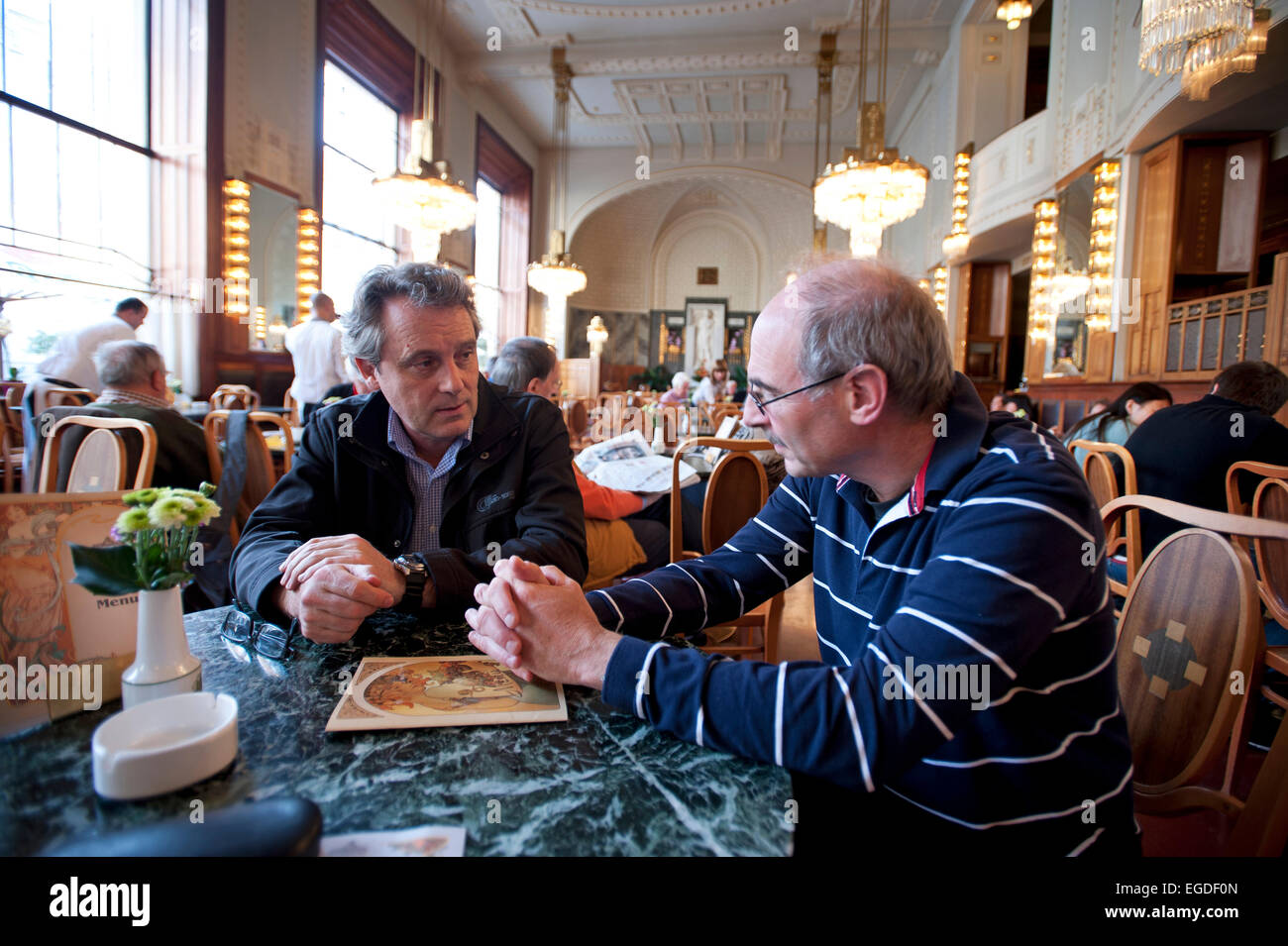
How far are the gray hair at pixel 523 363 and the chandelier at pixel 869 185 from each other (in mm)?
2966

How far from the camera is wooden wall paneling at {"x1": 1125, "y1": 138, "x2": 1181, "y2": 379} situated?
579 cm

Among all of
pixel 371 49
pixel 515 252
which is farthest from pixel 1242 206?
pixel 515 252

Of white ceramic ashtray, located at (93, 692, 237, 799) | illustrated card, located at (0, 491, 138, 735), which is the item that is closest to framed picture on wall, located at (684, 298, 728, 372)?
illustrated card, located at (0, 491, 138, 735)

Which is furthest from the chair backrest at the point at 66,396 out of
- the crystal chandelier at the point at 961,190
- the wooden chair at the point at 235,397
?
the crystal chandelier at the point at 961,190

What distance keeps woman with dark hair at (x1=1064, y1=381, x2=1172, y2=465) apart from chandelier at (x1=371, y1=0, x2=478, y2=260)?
512 cm

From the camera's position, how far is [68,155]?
189 inches

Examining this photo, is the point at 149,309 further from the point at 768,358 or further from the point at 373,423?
the point at 768,358

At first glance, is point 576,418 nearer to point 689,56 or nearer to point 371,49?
point 371,49

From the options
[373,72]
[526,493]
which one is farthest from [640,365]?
[526,493]

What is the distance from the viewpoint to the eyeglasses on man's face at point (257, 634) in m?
0.91

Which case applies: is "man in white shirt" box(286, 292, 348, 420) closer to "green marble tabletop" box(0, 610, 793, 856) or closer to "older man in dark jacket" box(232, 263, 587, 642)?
"older man in dark jacket" box(232, 263, 587, 642)

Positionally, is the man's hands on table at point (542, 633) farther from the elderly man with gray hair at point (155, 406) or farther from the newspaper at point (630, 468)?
the elderly man with gray hair at point (155, 406)

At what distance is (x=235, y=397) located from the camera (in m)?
5.36

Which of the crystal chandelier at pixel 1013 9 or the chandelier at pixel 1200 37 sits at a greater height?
the crystal chandelier at pixel 1013 9
